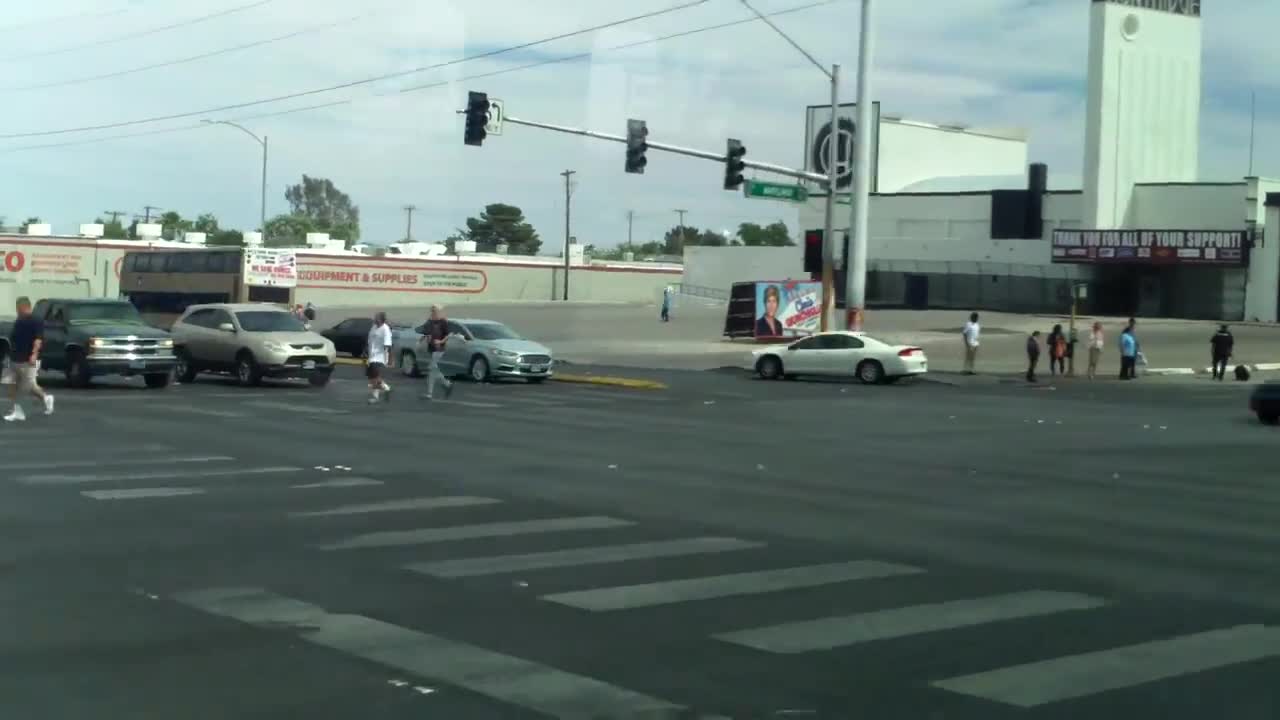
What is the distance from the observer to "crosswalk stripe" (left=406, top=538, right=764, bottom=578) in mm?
10250

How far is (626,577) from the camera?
33.1 feet

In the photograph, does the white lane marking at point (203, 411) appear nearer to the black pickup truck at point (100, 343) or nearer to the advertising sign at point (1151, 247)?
the black pickup truck at point (100, 343)

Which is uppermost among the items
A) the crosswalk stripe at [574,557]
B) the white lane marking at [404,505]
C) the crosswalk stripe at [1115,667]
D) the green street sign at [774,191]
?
the green street sign at [774,191]

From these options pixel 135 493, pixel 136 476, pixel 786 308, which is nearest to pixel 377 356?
pixel 136 476

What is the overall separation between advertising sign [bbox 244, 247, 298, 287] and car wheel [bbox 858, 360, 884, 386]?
26674 mm

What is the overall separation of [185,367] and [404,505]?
70.4 ft

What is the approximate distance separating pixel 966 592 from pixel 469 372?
2704cm

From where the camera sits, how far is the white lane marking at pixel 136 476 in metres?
14.8

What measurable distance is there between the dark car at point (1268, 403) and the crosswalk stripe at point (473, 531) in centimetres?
1711

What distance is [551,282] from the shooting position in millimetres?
114500

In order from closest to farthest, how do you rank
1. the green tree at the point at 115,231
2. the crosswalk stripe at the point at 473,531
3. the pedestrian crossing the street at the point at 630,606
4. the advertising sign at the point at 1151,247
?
the pedestrian crossing the street at the point at 630,606
the crosswalk stripe at the point at 473,531
the advertising sign at the point at 1151,247
the green tree at the point at 115,231

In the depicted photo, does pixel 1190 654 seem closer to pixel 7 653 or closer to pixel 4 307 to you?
pixel 7 653

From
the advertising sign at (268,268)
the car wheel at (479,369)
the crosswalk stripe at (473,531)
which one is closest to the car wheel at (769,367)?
the car wheel at (479,369)

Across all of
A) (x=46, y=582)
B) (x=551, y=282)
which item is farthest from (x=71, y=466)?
(x=551, y=282)
